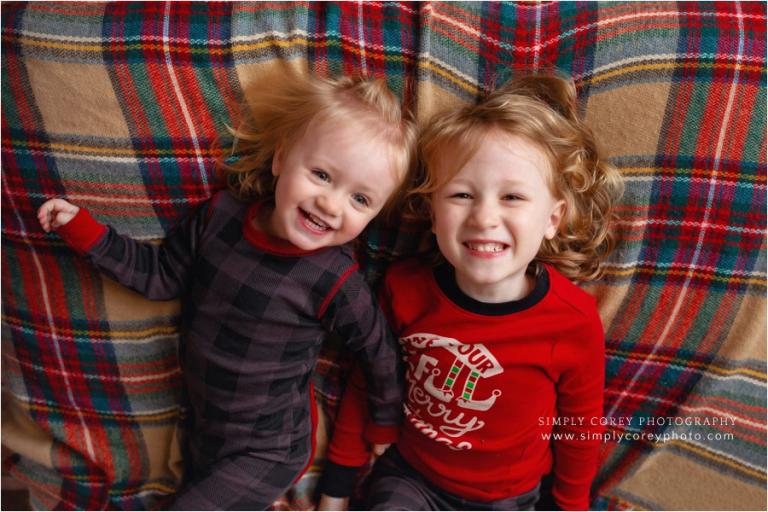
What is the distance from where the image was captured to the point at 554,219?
0.94 metres

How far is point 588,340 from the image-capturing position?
961 millimetres

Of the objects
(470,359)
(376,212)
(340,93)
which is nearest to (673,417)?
(470,359)

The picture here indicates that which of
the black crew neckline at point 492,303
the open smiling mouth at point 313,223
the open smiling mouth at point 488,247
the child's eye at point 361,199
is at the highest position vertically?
the child's eye at point 361,199

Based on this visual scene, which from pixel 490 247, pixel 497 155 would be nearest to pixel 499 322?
pixel 490 247

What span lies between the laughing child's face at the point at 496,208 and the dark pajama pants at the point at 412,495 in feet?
1.47

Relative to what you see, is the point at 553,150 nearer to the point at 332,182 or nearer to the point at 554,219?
the point at 554,219

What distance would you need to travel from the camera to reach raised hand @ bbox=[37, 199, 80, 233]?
0.94m

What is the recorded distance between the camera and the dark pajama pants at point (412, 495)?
41.1 inches

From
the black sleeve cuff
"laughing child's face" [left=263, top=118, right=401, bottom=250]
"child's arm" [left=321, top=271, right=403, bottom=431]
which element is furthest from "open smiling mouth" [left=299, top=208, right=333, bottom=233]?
the black sleeve cuff

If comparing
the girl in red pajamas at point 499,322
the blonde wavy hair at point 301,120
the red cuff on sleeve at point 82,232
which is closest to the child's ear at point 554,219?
the girl in red pajamas at point 499,322

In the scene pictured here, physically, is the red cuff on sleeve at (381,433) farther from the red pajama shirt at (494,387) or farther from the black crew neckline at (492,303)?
the black crew neckline at (492,303)

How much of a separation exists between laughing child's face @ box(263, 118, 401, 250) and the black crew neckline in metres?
0.19

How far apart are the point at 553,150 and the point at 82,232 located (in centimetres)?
78

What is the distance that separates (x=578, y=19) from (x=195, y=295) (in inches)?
31.4
